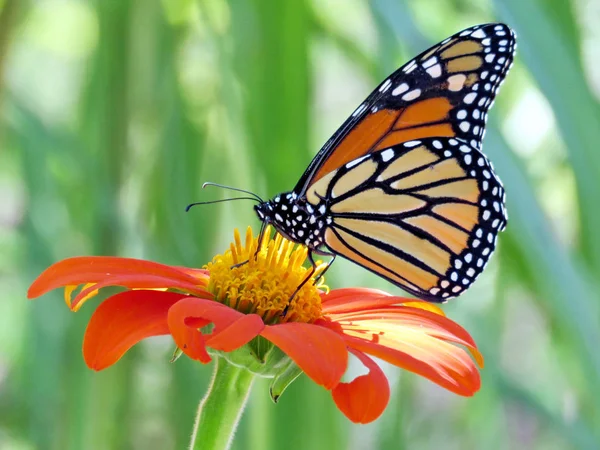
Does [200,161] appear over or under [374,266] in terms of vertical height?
over

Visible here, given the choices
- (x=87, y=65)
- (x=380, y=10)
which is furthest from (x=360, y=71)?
(x=380, y=10)

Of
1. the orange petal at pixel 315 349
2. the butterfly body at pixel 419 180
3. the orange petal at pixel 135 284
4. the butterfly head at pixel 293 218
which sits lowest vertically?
the orange petal at pixel 315 349

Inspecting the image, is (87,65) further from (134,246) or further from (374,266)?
(374,266)

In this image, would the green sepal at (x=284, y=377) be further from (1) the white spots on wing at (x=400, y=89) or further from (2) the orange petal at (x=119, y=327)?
(1) the white spots on wing at (x=400, y=89)

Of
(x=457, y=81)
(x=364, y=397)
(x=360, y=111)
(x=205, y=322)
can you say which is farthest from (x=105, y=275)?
(x=457, y=81)

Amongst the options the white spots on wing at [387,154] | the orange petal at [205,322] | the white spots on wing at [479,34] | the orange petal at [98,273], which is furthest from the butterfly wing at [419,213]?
the orange petal at [205,322]

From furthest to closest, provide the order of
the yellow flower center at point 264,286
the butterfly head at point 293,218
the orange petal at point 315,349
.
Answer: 1. the butterfly head at point 293,218
2. the yellow flower center at point 264,286
3. the orange petal at point 315,349

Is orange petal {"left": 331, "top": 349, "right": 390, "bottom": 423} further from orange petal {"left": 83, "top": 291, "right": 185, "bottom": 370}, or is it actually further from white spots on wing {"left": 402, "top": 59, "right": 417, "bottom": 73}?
white spots on wing {"left": 402, "top": 59, "right": 417, "bottom": 73}
